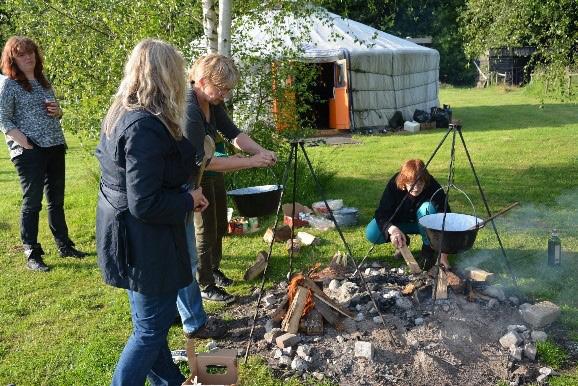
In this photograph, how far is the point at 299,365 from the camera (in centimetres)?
331

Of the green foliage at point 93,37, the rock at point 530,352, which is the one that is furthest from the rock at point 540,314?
the green foliage at point 93,37

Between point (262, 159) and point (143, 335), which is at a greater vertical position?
point (262, 159)

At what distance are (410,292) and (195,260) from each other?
151 centimetres

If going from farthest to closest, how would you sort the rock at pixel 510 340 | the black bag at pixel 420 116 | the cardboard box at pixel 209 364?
1. the black bag at pixel 420 116
2. the rock at pixel 510 340
3. the cardboard box at pixel 209 364

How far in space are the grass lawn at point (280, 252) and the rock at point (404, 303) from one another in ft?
3.22

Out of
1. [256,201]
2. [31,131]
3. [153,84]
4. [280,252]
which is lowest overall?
[280,252]

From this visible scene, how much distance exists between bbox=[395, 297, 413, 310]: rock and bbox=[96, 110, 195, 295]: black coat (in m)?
1.81

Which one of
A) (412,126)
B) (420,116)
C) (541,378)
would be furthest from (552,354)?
(420,116)

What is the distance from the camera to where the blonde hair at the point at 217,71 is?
3377 mm

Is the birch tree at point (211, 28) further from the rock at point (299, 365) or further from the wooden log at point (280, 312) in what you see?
the rock at point (299, 365)

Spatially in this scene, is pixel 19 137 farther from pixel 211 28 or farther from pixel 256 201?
pixel 211 28

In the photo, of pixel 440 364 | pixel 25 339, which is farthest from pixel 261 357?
pixel 25 339

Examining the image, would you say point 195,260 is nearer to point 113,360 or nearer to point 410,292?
point 113,360

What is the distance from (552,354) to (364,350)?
1101 millimetres
